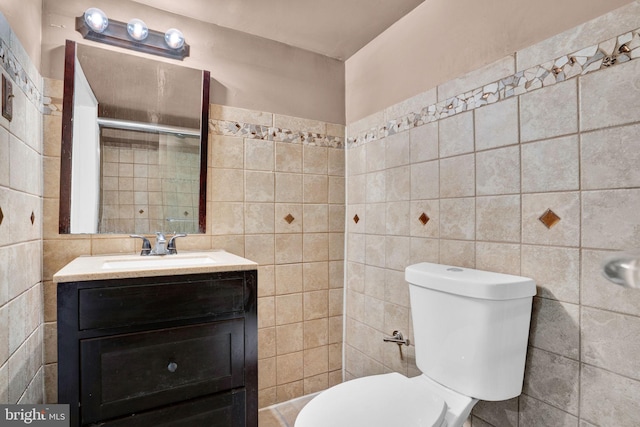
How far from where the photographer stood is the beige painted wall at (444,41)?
1115 millimetres

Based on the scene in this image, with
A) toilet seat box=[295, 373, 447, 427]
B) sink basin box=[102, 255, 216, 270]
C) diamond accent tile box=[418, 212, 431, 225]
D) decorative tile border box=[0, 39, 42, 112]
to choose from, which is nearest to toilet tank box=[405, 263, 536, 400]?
toilet seat box=[295, 373, 447, 427]

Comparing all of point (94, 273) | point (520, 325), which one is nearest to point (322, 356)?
point (520, 325)

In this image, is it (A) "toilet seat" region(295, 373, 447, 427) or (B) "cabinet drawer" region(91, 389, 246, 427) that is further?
(B) "cabinet drawer" region(91, 389, 246, 427)

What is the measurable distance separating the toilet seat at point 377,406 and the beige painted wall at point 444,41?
48.3 inches

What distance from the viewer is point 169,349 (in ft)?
3.88

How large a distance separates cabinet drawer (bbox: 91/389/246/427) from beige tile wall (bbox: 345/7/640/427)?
80 cm

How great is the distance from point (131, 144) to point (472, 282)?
5.03 feet

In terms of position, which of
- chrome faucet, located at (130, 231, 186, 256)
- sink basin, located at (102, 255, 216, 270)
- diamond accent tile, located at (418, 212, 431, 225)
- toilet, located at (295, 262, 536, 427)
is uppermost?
diamond accent tile, located at (418, 212, 431, 225)

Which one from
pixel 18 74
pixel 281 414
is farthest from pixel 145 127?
pixel 281 414

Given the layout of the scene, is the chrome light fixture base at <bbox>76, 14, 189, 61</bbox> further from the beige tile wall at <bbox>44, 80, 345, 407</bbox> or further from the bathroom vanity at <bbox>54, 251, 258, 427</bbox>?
the bathroom vanity at <bbox>54, 251, 258, 427</bbox>

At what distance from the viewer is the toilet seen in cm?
100

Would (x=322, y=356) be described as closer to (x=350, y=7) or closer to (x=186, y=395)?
(x=186, y=395)

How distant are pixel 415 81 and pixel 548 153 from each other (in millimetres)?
733

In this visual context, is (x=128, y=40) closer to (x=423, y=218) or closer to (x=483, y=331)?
(x=423, y=218)
